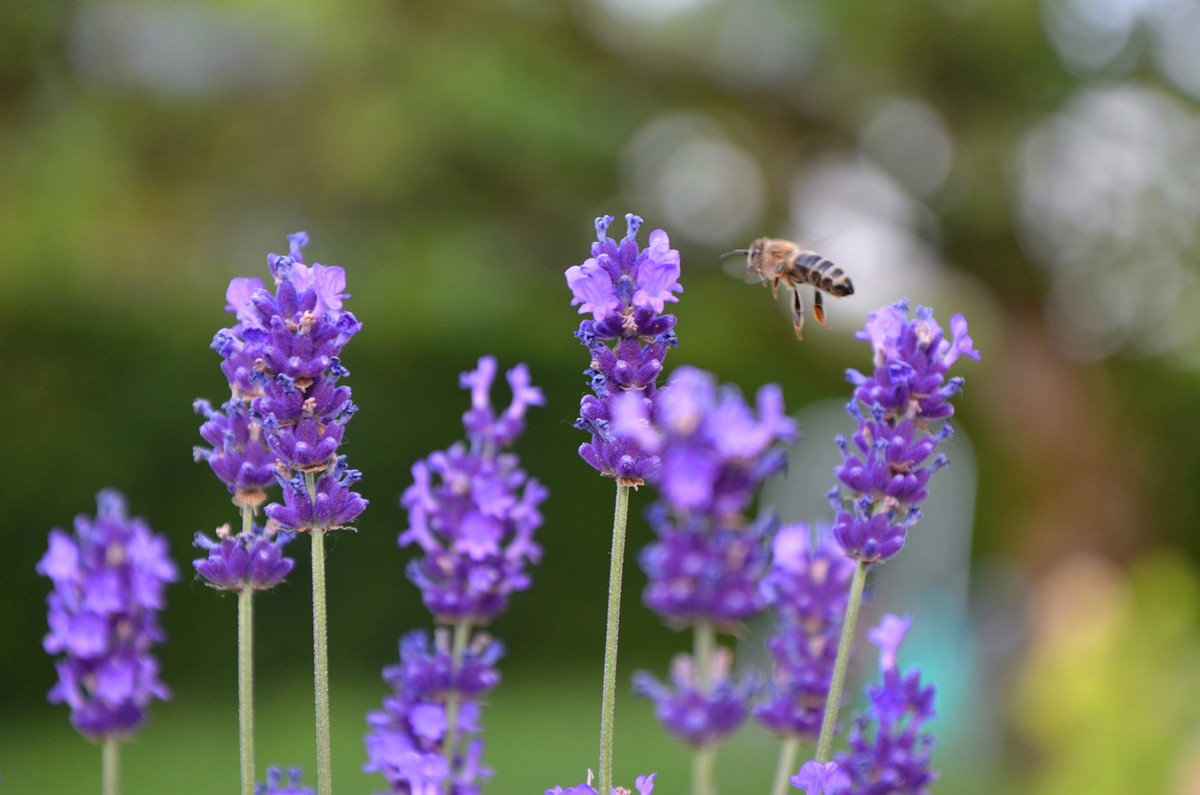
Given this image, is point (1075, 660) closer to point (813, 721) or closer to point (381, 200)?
point (813, 721)

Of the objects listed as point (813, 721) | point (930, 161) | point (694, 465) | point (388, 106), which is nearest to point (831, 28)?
point (930, 161)

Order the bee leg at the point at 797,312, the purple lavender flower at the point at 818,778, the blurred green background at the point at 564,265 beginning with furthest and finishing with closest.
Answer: the blurred green background at the point at 564,265, the bee leg at the point at 797,312, the purple lavender flower at the point at 818,778

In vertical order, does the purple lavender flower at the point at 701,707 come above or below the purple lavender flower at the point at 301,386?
below

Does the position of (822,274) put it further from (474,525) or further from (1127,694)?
(1127,694)

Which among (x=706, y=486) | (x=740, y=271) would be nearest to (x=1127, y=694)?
(x=740, y=271)

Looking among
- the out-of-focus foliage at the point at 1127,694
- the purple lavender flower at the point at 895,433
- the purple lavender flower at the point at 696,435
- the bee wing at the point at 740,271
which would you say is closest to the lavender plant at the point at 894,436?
the purple lavender flower at the point at 895,433

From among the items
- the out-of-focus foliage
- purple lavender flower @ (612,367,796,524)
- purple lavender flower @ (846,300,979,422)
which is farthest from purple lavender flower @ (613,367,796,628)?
the out-of-focus foliage

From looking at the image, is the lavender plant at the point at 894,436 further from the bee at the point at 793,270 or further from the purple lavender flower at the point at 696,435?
the bee at the point at 793,270
